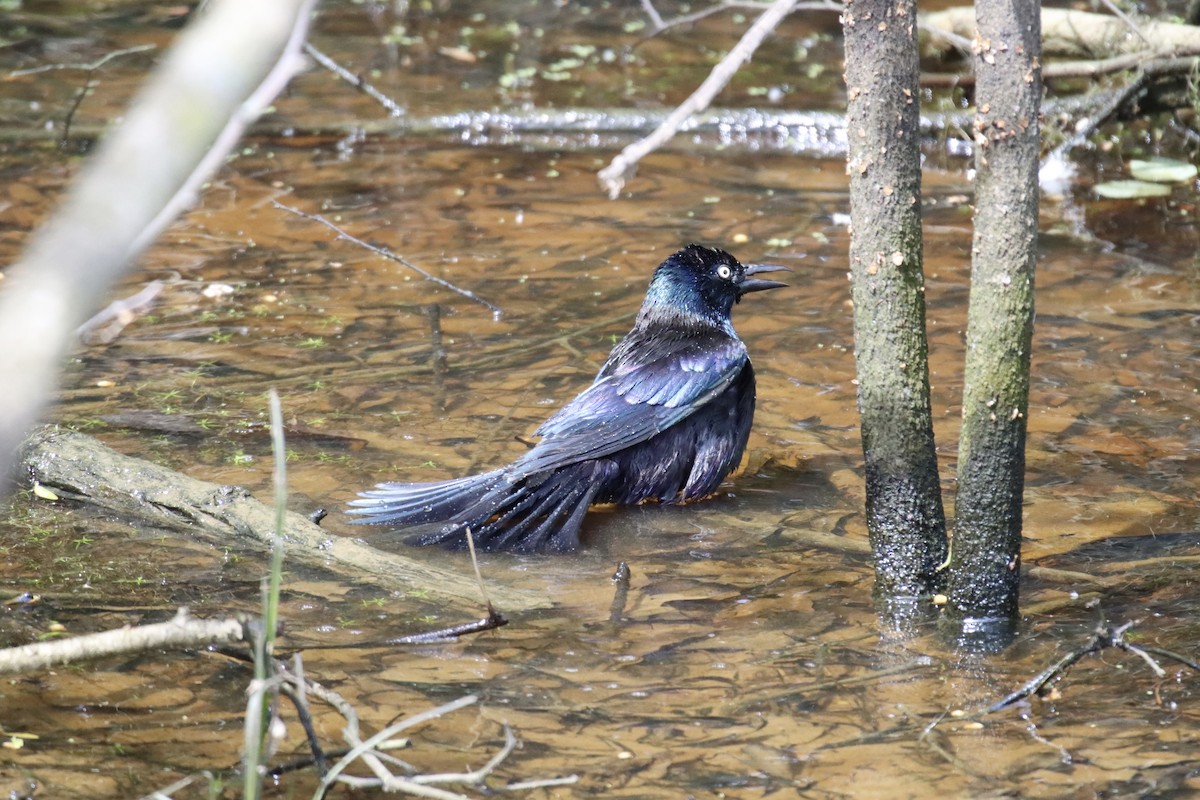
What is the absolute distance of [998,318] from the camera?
11.0 feet

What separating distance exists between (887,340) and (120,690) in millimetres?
2138

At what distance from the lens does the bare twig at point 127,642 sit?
272 cm

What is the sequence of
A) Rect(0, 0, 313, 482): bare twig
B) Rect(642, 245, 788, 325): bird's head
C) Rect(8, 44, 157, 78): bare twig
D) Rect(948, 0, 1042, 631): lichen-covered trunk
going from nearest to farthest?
Rect(0, 0, 313, 482): bare twig < Rect(948, 0, 1042, 631): lichen-covered trunk < Rect(642, 245, 788, 325): bird's head < Rect(8, 44, 157, 78): bare twig

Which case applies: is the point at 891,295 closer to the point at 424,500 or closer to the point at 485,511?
the point at 485,511

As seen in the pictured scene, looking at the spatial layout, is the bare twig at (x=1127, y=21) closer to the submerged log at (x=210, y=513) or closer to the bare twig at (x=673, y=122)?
the bare twig at (x=673, y=122)

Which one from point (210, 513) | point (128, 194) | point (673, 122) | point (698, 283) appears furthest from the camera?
point (698, 283)

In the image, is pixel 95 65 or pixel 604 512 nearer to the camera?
pixel 604 512

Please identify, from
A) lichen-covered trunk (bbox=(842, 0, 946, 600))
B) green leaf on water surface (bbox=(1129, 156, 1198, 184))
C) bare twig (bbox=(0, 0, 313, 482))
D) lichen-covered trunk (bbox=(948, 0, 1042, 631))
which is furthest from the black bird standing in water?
green leaf on water surface (bbox=(1129, 156, 1198, 184))

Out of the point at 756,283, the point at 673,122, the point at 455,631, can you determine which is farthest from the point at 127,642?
the point at 756,283

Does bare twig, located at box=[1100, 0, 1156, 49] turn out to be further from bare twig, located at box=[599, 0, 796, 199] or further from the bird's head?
bare twig, located at box=[599, 0, 796, 199]

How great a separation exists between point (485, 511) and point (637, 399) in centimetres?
75

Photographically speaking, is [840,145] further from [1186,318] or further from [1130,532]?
[1130,532]

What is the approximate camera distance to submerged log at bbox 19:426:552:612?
4.12 m

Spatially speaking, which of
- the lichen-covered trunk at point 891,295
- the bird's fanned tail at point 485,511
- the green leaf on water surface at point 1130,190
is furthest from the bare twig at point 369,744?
the green leaf on water surface at point 1130,190
